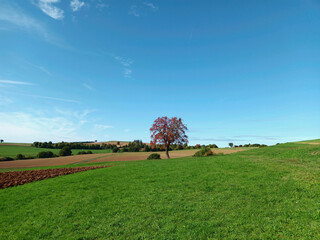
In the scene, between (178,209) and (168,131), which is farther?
A: (168,131)

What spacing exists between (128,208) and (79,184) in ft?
26.7

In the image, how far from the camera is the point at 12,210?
37.4 ft

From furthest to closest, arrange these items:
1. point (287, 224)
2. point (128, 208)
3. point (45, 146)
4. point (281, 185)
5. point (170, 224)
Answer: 1. point (45, 146)
2. point (281, 185)
3. point (128, 208)
4. point (170, 224)
5. point (287, 224)

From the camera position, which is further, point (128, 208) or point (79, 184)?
point (79, 184)

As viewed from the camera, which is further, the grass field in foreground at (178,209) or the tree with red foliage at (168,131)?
the tree with red foliage at (168,131)

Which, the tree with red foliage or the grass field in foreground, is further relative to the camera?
the tree with red foliage

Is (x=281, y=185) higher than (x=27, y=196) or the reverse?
higher

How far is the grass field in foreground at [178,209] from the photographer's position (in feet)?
23.4

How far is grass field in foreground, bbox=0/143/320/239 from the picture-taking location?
7.12 meters

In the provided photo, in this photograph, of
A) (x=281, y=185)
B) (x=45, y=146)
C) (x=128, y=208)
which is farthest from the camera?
(x=45, y=146)

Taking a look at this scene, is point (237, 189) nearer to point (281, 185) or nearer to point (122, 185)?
point (281, 185)

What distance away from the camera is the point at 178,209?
29.5ft

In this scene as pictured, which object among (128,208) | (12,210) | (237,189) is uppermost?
(237,189)

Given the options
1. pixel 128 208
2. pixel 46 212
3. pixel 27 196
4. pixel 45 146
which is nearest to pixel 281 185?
pixel 128 208
